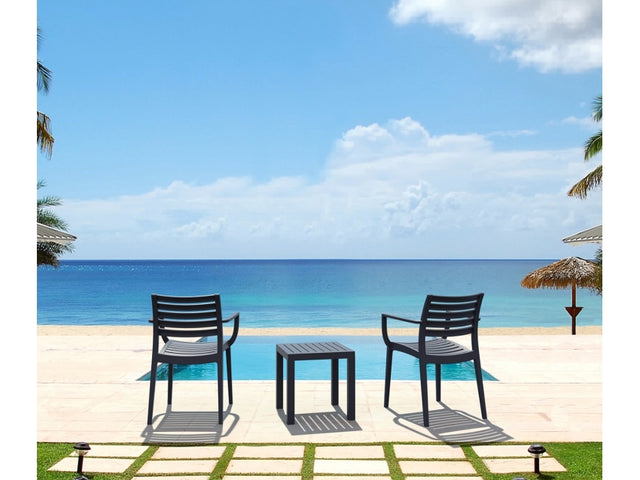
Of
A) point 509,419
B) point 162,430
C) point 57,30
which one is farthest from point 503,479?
point 57,30

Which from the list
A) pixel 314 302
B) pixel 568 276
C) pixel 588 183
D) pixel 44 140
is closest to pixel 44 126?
pixel 44 140

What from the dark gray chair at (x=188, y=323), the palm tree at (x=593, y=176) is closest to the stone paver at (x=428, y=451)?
the dark gray chair at (x=188, y=323)

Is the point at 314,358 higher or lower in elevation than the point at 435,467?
higher

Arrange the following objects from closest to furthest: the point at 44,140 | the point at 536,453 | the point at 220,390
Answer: the point at 536,453, the point at 220,390, the point at 44,140

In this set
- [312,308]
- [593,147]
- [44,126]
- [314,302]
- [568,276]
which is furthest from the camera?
[314,302]

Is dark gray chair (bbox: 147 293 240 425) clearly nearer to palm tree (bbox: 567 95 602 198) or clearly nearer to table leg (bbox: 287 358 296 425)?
table leg (bbox: 287 358 296 425)

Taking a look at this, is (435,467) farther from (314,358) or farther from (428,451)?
(314,358)

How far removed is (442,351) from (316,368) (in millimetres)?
4035

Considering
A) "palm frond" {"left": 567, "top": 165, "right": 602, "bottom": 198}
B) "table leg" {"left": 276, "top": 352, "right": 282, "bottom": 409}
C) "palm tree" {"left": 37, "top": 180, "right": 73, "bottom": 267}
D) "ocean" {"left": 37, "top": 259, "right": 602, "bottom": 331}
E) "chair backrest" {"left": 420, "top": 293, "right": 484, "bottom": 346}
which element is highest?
"palm frond" {"left": 567, "top": 165, "right": 602, "bottom": 198}

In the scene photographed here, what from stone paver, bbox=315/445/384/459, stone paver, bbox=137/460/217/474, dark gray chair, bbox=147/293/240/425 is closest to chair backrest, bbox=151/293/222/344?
dark gray chair, bbox=147/293/240/425

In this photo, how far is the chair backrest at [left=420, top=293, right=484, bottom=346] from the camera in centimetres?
439

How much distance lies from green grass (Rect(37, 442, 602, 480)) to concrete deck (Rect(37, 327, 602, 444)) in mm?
190

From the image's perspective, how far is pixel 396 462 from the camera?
3500 millimetres
